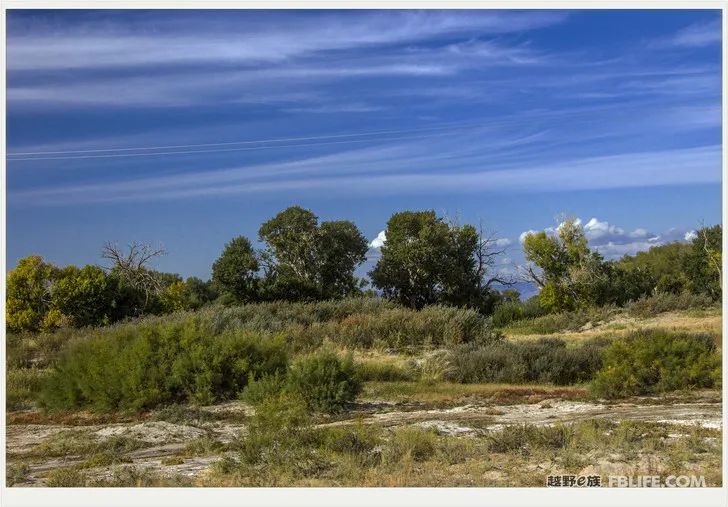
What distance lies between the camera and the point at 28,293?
2728 centimetres

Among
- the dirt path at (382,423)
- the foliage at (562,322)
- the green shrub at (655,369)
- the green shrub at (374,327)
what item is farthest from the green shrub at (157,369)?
the foliage at (562,322)

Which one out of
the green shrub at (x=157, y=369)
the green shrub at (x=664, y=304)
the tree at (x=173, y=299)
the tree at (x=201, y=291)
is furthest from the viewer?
the tree at (x=201, y=291)

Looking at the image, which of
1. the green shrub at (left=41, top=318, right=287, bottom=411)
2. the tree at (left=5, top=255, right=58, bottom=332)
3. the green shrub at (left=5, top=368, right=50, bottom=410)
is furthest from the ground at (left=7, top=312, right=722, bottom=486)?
the tree at (left=5, top=255, right=58, bottom=332)

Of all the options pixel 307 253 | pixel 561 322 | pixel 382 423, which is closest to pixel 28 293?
pixel 307 253

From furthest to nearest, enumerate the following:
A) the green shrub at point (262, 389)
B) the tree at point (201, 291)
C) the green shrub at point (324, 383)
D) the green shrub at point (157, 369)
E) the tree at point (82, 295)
A: the tree at point (201, 291)
the tree at point (82, 295)
the green shrub at point (157, 369)
the green shrub at point (324, 383)
the green shrub at point (262, 389)

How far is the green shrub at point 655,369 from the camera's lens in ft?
38.9

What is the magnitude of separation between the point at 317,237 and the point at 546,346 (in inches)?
785

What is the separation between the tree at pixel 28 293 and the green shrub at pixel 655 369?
67.0 ft

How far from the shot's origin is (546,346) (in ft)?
51.9

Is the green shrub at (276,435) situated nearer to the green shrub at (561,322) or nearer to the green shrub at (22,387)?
the green shrub at (22,387)

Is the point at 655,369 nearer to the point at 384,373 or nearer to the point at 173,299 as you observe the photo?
the point at 384,373

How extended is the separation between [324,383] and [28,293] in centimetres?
1942

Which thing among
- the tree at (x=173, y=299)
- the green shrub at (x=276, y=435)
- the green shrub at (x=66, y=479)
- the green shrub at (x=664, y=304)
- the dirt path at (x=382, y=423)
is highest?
the tree at (x=173, y=299)
